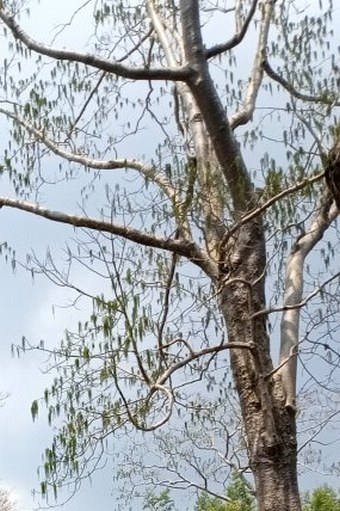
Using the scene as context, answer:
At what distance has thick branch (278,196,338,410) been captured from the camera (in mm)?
Result: 5176

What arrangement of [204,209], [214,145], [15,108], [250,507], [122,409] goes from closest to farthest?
[204,209] → [122,409] → [214,145] → [15,108] → [250,507]

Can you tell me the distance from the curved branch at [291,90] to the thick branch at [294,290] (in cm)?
54

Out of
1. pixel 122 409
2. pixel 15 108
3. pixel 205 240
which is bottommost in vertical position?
pixel 122 409

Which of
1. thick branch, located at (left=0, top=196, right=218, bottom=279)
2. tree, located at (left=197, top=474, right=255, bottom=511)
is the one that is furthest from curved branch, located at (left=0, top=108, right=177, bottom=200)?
tree, located at (left=197, top=474, right=255, bottom=511)

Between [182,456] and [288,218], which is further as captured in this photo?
[182,456]

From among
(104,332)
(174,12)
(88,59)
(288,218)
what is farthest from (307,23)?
(104,332)

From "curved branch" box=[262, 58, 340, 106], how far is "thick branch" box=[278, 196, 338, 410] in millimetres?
539

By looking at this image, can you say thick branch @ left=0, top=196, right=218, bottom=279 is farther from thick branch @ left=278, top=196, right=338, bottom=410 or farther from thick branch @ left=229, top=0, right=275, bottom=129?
thick branch @ left=229, top=0, right=275, bottom=129

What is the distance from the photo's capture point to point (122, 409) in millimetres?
5012

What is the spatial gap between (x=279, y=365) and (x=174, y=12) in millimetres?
2887

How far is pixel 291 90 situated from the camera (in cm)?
567

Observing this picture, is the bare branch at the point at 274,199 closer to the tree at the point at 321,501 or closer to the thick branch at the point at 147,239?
the thick branch at the point at 147,239

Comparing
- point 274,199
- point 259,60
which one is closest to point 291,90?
point 259,60

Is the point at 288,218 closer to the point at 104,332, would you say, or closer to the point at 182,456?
the point at 104,332
